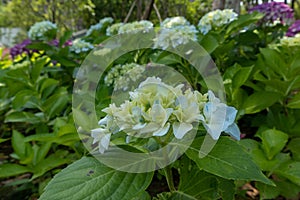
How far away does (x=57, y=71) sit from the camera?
2.34 meters

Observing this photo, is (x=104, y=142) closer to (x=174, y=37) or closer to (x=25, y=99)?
(x=174, y=37)

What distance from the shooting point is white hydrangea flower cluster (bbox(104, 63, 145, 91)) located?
1471 millimetres

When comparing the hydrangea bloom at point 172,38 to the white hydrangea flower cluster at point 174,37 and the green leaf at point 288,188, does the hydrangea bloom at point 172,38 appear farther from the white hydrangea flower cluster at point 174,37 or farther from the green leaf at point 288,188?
the green leaf at point 288,188

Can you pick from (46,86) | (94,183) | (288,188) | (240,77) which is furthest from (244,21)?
(94,183)

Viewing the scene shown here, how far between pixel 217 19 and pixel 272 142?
89 centimetres

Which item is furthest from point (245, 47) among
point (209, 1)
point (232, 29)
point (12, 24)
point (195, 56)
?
point (12, 24)

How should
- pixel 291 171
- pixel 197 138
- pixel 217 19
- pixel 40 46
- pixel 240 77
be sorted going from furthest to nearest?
1. pixel 40 46
2. pixel 217 19
3. pixel 240 77
4. pixel 291 171
5. pixel 197 138

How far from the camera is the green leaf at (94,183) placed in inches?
23.9

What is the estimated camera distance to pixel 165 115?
2.03ft

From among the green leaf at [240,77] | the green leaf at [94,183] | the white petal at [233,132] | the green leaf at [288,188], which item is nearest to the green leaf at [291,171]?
the green leaf at [288,188]

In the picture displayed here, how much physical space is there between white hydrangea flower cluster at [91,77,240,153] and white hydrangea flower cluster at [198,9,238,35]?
125 cm

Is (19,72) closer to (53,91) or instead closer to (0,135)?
(53,91)

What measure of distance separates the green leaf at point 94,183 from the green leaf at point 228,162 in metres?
0.11

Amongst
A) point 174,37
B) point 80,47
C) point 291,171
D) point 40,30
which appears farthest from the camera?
point 40,30
